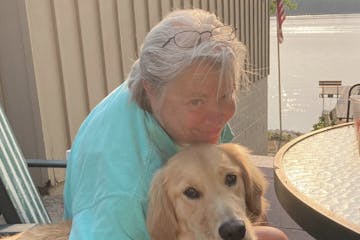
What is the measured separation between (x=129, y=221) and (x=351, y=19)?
135 ft

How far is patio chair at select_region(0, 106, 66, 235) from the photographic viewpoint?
267 cm

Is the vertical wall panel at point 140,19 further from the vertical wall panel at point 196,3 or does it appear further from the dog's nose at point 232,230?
the dog's nose at point 232,230

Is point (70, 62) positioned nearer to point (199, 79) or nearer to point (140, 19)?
point (140, 19)

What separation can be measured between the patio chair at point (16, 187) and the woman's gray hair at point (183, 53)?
1.11 meters

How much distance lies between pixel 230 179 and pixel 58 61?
2527mm

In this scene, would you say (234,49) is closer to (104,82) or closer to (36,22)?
(36,22)

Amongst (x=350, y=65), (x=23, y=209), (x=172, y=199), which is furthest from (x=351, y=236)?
(x=350, y=65)

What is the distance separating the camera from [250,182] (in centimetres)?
189

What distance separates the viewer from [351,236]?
155 centimetres

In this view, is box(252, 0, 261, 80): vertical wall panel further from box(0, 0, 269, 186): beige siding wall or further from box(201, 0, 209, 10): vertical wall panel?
box(0, 0, 269, 186): beige siding wall

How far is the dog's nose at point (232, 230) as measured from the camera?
61.9 inches

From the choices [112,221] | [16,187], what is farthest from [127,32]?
[112,221]

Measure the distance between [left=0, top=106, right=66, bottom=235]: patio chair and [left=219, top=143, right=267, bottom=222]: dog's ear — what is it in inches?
41.7

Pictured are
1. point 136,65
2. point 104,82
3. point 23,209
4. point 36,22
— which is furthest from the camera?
point 104,82
